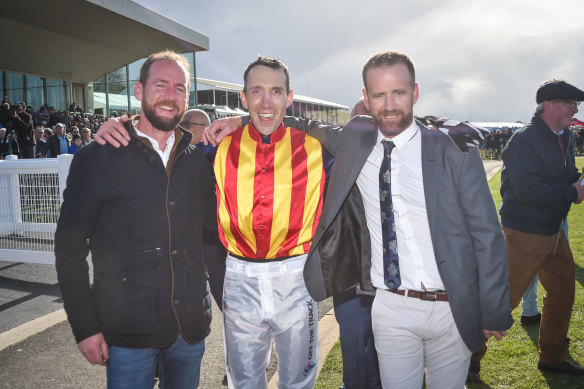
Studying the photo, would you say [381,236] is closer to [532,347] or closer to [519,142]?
[519,142]

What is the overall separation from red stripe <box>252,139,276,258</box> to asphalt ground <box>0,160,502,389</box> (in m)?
1.63

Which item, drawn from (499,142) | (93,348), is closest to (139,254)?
(93,348)

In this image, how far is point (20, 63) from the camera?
23.2 meters

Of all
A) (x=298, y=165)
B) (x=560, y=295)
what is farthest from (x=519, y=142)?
(x=298, y=165)

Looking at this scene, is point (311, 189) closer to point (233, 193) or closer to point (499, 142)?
point (233, 193)

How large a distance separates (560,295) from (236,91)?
142ft

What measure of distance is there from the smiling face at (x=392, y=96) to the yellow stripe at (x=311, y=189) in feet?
1.52

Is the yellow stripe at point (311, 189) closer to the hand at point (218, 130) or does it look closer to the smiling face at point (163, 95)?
the hand at point (218, 130)

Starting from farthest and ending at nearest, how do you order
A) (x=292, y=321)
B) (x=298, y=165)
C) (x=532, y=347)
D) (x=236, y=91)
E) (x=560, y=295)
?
(x=236, y=91) < (x=532, y=347) < (x=560, y=295) < (x=298, y=165) < (x=292, y=321)

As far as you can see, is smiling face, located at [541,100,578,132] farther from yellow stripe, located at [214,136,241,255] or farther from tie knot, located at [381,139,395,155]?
yellow stripe, located at [214,136,241,255]

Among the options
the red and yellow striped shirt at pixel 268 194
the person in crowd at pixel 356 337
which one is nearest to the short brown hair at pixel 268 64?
the red and yellow striped shirt at pixel 268 194

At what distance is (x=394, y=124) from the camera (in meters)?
2.31

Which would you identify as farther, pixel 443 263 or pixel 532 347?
pixel 532 347

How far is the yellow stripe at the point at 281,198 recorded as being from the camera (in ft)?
7.84
